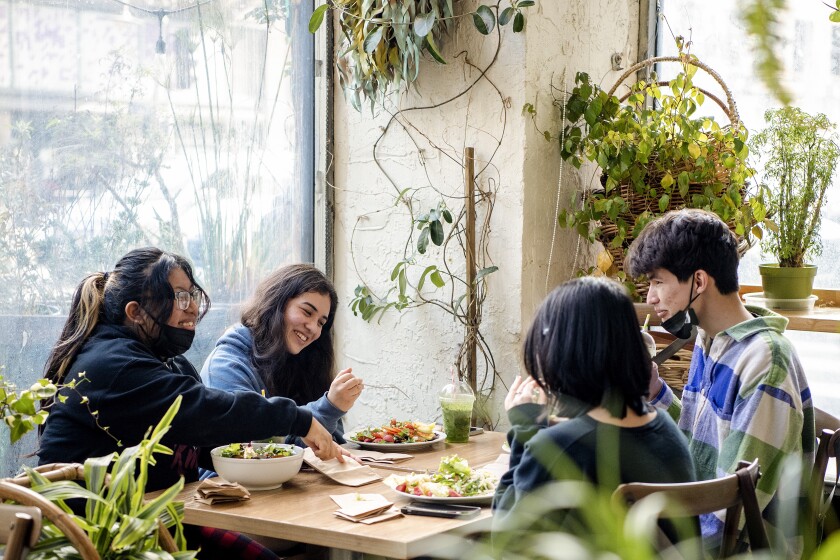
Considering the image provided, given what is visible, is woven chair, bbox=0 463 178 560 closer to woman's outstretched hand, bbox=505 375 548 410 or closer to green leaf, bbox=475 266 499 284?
woman's outstretched hand, bbox=505 375 548 410

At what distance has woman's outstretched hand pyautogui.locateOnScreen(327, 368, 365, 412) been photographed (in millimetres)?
2434

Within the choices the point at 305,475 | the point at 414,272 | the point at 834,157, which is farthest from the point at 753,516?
the point at 414,272

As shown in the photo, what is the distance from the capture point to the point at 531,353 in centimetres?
159

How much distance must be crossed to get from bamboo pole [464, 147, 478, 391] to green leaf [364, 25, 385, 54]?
1.46 feet

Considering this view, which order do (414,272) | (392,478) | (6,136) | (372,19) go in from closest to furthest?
(392,478) < (6,136) < (372,19) < (414,272)

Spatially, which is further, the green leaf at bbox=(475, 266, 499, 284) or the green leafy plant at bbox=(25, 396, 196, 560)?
the green leaf at bbox=(475, 266, 499, 284)

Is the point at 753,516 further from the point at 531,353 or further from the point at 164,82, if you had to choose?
the point at 164,82

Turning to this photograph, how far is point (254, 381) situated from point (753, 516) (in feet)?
4.65

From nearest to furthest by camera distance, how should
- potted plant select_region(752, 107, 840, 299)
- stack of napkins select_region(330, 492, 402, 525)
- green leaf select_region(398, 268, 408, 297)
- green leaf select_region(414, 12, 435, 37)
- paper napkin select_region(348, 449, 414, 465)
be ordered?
stack of napkins select_region(330, 492, 402, 525) < paper napkin select_region(348, 449, 414, 465) < potted plant select_region(752, 107, 840, 299) < green leaf select_region(414, 12, 435, 37) < green leaf select_region(398, 268, 408, 297)

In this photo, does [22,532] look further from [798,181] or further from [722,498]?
[798,181]

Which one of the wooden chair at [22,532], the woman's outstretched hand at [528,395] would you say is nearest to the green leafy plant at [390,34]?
the woman's outstretched hand at [528,395]

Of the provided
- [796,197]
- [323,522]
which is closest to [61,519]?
[323,522]

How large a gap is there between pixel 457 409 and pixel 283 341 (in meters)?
0.52

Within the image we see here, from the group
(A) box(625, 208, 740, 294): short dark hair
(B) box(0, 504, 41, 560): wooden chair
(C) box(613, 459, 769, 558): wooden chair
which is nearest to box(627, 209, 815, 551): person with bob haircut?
(A) box(625, 208, 740, 294): short dark hair
